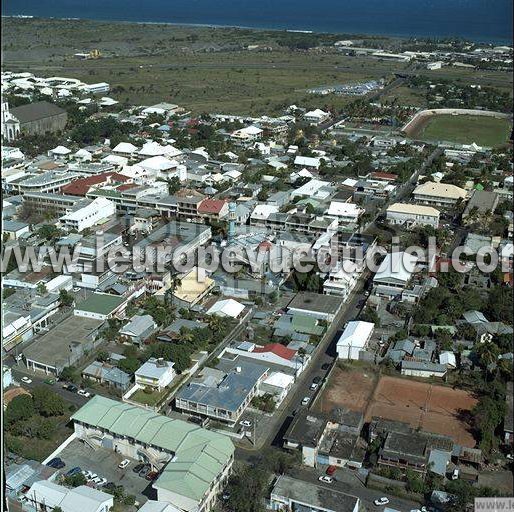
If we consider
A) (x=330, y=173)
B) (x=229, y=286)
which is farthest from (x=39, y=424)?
(x=330, y=173)

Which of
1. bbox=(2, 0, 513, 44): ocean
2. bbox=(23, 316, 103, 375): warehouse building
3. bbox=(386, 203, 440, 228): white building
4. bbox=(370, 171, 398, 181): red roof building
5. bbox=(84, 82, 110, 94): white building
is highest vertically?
bbox=(2, 0, 513, 44): ocean

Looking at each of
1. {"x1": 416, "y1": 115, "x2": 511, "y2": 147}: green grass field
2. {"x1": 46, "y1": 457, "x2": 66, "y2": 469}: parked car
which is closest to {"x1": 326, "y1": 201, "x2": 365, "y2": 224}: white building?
{"x1": 46, "y1": 457, "x2": 66, "y2": 469}: parked car

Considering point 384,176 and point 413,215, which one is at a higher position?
point 384,176

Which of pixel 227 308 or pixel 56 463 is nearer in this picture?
pixel 56 463

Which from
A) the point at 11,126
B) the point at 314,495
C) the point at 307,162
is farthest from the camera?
the point at 11,126

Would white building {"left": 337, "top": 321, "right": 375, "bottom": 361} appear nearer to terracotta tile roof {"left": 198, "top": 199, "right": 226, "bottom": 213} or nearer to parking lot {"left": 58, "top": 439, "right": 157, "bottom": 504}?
parking lot {"left": 58, "top": 439, "right": 157, "bottom": 504}

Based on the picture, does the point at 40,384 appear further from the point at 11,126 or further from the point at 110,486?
the point at 11,126

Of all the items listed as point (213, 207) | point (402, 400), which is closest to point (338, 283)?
point (402, 400)
